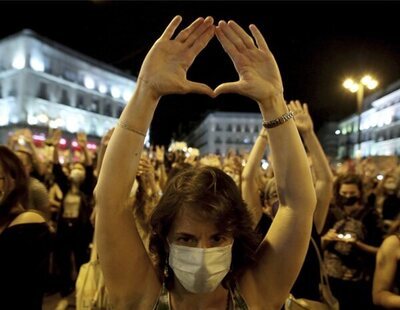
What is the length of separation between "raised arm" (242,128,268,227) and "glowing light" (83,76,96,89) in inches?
2703

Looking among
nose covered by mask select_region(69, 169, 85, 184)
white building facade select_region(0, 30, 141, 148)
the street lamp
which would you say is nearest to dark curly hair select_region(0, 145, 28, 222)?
nose covered by mask select_region(69, 169, 85, 184)

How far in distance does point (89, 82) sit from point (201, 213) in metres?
71.3

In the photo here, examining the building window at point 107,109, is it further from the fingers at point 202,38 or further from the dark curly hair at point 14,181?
the fingers at point 202,38

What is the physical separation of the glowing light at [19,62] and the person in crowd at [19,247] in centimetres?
5897

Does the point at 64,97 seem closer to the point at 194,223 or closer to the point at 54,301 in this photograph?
the point at 54,301

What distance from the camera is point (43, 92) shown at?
59.9 meters

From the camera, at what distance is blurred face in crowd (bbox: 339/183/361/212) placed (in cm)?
507

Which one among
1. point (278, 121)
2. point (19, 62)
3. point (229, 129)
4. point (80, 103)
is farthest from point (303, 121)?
point (229, 129)

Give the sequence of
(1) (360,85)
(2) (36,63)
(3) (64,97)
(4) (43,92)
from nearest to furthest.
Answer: (1) (360,85) < (2) (36,63) < (4) (43,92) < (3) (64,97)

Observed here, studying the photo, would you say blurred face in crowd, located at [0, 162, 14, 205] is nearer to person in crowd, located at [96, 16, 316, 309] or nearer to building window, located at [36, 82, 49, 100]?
person in crowd, located at [96, 16, 316, 309]

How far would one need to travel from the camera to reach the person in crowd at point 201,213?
162 centimetres

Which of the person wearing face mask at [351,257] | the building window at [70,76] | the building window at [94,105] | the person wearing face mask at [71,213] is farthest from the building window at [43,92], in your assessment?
the person wearing face mask at [351,257]

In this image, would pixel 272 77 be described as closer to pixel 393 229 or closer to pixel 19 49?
pixel 393 229

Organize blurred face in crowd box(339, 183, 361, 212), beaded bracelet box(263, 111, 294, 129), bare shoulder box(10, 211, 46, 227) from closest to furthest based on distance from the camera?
beaded bracelet box(263, 111, 294, 129) < bare shoulder box(10, 211, 46, 227) < blurred face in crowd box(339, 183, 361, 212)
